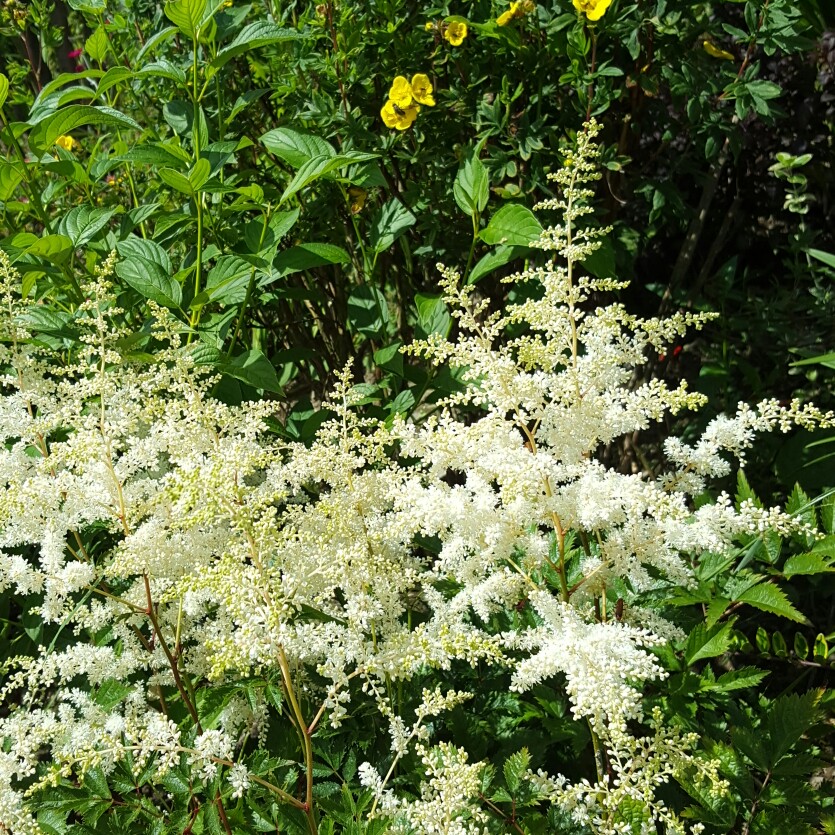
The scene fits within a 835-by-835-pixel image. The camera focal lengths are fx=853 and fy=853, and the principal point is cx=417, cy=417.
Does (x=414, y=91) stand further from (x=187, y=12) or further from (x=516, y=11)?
(x=187, y=12)

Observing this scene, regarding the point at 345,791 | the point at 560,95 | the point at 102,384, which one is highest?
the point at 560,95

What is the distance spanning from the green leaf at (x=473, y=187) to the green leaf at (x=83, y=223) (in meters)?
0.83

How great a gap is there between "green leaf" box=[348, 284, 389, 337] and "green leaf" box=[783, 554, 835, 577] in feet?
3.62

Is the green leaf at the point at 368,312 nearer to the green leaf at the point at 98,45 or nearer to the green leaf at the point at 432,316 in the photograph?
the green leaf at the point at 432,316

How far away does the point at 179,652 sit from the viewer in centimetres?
149

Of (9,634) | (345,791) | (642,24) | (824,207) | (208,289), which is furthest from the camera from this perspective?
(824,207)

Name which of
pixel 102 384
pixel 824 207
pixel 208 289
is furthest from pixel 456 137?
pixel 102 384

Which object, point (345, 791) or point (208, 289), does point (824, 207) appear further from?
point (345, 791)

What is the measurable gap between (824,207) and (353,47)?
158cm

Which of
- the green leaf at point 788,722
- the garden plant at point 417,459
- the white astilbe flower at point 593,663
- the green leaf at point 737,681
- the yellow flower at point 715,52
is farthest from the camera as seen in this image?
the yellow flower at point 715,52

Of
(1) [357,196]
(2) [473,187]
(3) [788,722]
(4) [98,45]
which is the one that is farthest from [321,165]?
(3) [788,722]

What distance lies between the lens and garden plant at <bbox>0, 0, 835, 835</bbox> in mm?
1307

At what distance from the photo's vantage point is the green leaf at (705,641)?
156 cm

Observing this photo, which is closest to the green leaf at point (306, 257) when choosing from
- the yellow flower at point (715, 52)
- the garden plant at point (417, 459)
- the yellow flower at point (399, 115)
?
the garden plant at point (417, 459)
